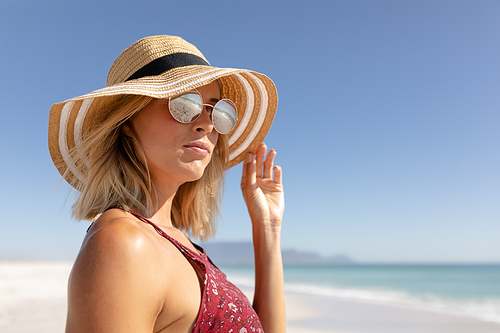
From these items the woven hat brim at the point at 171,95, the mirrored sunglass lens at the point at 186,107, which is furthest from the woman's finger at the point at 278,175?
the mirrored sunglass lens at the point at 186,107

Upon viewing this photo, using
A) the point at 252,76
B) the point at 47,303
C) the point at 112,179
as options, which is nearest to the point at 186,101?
the point at 112,179

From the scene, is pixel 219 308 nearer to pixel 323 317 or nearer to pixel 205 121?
pixel 205 121

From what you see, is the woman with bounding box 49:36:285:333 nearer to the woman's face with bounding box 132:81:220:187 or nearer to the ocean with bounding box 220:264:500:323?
the woman's face with bounding box 132:81:220:187

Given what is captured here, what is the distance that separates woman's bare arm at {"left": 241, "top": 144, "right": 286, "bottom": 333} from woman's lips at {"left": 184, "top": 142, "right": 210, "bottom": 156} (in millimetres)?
828

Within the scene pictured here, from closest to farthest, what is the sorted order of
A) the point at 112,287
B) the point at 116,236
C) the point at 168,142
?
the point at 112,287 → the point at 116,236 → the point at 168,142

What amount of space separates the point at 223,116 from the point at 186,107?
1.10ft

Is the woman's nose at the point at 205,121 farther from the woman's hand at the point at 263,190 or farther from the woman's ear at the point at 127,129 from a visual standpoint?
the woman's hand at the point at 263,190

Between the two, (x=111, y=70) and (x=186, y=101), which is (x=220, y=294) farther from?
(x=111, y=70)

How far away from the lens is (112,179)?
6.09 ft

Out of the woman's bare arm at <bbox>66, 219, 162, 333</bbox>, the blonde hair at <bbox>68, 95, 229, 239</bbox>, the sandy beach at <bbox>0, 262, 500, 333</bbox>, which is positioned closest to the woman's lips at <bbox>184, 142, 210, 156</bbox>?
the blonde hair at <bbox>68, 95, 229, 239</bbox>

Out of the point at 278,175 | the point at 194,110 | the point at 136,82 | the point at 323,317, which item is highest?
the point at 136,82

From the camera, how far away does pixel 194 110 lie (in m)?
1.94

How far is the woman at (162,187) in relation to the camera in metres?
1.22

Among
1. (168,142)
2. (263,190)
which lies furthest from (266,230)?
(168,142)
